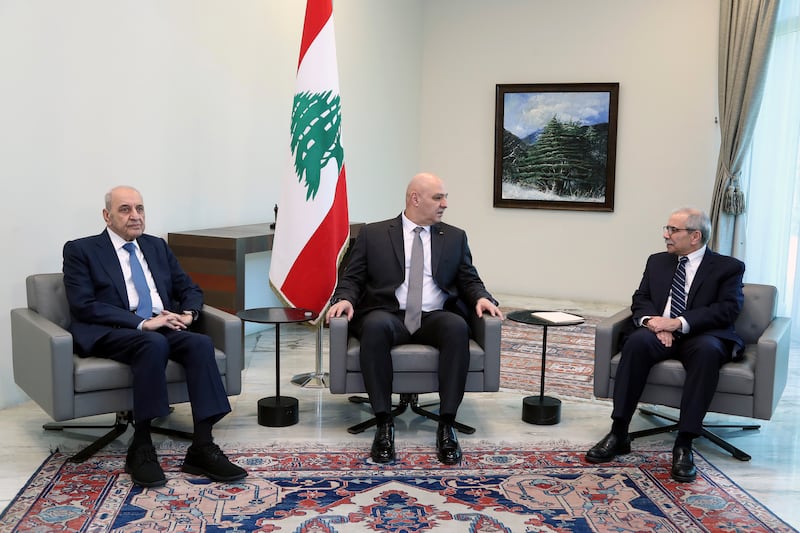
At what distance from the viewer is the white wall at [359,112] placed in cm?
503

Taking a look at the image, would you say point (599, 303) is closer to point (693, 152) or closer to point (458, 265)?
point (693, 152)

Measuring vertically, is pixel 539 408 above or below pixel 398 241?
below

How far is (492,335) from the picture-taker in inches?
172

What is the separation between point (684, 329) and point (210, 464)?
2.50m

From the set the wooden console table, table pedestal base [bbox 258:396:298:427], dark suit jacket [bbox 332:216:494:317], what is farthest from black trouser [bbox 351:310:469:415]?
the wooden console table

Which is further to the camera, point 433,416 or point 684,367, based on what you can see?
point 433,416

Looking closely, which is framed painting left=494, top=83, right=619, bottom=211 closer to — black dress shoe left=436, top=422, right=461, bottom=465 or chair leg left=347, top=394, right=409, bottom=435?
chair leg left=347, top=394, right=409, bottom=435

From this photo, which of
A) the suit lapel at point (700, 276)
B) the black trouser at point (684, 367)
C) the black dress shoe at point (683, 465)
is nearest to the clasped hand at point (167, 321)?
the black trouser at point (684, 367)

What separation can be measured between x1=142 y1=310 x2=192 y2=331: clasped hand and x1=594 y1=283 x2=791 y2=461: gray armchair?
2.15 meters

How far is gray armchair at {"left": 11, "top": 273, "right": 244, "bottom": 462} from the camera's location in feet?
12.4

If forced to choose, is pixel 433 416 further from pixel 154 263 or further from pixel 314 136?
pixel 314 136

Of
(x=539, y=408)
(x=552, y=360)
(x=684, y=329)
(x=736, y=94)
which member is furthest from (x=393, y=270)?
(x=736, y=94)

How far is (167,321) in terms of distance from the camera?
418 centimetres

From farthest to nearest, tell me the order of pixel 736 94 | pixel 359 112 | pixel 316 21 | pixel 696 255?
pixel 359 112, pixel 736 94, pixel 316 21, pixel 696 255
